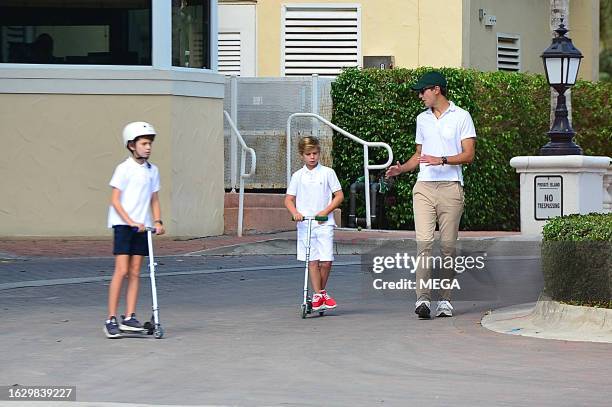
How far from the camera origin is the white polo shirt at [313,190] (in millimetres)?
12484

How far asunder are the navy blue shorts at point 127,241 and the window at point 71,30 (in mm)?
8278

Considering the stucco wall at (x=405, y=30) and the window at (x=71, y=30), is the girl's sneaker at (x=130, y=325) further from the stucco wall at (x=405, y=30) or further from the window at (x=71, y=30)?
the stucco wall at (x=405, y=30)

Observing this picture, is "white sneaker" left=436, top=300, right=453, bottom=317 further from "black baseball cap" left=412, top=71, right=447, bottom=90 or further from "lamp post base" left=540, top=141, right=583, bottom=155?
"lamp post base" left=540, top=141, right=583, bottom=155

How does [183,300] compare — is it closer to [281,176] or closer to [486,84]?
[281,176]

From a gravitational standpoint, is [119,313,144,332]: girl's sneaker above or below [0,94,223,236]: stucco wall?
below

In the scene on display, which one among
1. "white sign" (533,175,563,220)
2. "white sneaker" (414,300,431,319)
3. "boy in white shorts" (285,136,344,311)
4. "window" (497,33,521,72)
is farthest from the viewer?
"window" (497,33,521,72)

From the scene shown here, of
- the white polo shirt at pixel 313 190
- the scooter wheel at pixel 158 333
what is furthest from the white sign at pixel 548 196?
the scooter wheel at pixel 158 333

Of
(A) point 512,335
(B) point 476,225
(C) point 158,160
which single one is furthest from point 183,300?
(B) point 476,225

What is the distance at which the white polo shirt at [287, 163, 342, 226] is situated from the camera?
1248cm

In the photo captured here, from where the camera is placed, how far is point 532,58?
2758 centimetres

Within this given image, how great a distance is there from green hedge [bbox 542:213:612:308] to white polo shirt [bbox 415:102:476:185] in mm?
1137

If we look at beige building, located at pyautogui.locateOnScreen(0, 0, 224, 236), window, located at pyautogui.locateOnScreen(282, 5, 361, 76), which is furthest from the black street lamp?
window, located at pyautogui.locateOnScreen(282, 5, 361, 76)

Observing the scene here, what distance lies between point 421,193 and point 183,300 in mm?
2638

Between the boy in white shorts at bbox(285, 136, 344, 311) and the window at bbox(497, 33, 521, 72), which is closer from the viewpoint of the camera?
the boy in white shorts at bbox(285, 136, 344, 311)
